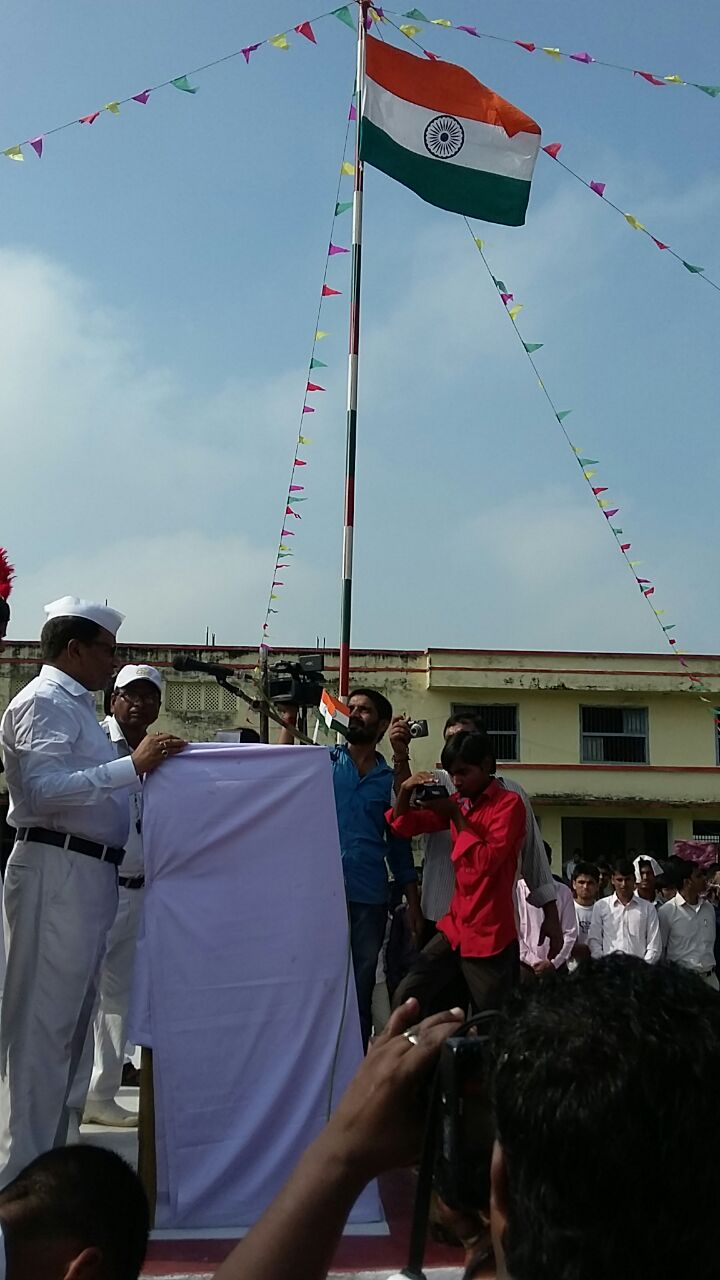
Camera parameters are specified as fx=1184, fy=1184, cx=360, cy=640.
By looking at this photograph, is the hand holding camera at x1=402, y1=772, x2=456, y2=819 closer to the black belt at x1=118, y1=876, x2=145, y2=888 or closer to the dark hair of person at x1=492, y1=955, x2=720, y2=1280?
the black belt at x1=118, y1=876, x2=145, y2=888

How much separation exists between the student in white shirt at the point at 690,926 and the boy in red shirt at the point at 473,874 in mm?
5254

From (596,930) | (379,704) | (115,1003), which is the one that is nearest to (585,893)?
(596,930)

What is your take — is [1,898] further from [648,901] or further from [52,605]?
[648,901]

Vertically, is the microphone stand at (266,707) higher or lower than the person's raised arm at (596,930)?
Answer: higher

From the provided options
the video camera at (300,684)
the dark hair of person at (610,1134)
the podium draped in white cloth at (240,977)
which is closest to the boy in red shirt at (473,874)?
the video camera at (300,684)

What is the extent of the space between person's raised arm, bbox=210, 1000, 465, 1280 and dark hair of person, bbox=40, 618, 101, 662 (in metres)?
3.14

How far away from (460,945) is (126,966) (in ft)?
5.36

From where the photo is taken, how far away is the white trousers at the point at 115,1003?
5035mm

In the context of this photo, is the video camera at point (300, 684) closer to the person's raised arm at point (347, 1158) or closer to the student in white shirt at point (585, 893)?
the person's raised arm at point (347, 1158)

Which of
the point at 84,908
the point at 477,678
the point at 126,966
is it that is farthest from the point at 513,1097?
the point at 477,678

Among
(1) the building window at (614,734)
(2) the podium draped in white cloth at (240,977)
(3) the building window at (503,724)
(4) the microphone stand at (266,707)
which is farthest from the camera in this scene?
(1) the building window at (614,734)

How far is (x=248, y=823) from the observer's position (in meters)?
3.80

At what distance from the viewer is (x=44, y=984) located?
12.8 feet

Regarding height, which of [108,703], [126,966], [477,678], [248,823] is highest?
[477,678]
